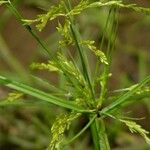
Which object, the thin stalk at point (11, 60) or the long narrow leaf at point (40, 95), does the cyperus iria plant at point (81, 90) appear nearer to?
the long narrow leaf at point (40, 95)

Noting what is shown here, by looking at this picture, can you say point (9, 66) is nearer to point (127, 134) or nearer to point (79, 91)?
point (127, 134)

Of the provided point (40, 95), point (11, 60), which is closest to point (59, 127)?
point (40, 95)

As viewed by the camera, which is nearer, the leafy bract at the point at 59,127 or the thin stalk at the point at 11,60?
the leafy bract at the point at 59,127

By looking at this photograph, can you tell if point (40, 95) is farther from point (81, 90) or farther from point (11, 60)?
point (11, 60)

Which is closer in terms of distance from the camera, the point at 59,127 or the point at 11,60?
the point at 59,127

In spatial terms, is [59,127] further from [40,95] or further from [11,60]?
[11,60]

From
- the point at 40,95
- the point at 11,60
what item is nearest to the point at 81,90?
the point at 40,95

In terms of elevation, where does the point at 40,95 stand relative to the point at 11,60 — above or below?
below

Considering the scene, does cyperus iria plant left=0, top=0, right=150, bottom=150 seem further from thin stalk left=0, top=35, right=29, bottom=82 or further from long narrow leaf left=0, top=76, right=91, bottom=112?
thin stalk left=0, top=35, right=29, bottom=82

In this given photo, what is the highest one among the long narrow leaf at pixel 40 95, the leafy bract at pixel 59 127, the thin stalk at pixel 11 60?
the thin stalk at pixel 11 60

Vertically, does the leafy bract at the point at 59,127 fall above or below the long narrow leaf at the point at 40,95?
below

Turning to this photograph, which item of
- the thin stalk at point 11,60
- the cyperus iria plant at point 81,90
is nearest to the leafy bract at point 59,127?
the cyperus iria plant at point 81,90

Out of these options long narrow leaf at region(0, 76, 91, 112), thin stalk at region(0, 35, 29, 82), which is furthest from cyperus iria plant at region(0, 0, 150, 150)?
thin stalk at region(0, 35, 29, 82)
